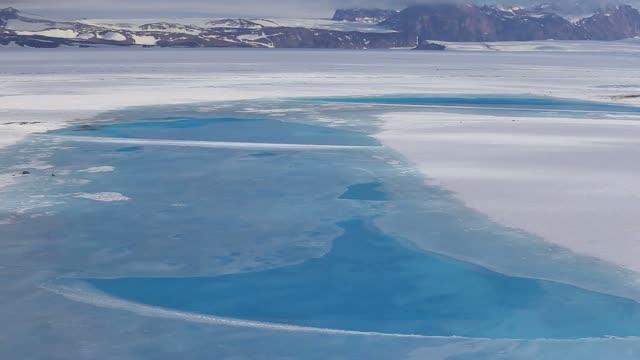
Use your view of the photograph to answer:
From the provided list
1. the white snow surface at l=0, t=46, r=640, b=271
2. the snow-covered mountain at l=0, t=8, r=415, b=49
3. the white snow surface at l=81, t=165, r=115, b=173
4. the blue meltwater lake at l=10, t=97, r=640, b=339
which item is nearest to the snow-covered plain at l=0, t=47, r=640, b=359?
the white snow surface at l=0, t=46, r=640, b=271

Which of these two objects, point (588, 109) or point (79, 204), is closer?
point (79, 204)

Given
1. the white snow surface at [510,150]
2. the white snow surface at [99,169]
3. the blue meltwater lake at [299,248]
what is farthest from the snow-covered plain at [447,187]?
the white snow surface at [99,169]

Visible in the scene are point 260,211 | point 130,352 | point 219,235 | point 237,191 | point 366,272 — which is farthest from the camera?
point 237,191

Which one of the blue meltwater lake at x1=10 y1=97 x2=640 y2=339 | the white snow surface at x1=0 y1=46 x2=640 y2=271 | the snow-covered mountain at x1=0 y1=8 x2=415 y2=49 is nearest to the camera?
the blue meltwater lake at x1=10 y1=97 x2=640 y2=339

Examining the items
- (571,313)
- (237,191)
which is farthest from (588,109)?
(571,313)

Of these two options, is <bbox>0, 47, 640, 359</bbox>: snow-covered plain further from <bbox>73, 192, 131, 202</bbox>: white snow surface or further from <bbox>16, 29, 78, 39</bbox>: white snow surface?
<bbox>16, 29, 78, 39</bbox>: white snow surface

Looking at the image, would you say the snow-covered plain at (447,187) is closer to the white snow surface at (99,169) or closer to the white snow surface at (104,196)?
the white snow surface at (104,196)

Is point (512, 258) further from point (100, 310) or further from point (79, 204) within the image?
point (79, 204)

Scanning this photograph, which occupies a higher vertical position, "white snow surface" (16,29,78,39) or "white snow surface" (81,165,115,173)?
"white snow surface" (81,165,115,173)

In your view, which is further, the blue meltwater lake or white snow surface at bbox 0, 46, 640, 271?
white snow surface at bbox 0, 46, 640, 271

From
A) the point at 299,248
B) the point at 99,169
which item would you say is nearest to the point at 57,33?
the point at 99,169
